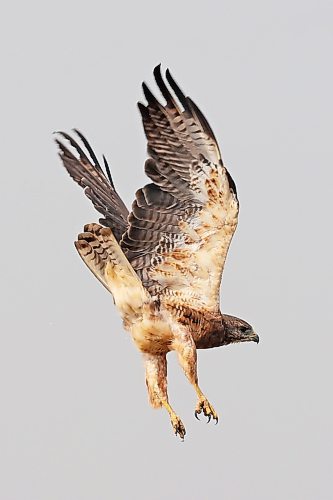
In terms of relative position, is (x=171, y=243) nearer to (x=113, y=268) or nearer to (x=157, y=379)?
(x=113, y=268)

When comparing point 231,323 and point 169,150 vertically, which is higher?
point 169,150

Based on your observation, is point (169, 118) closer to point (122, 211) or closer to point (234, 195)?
point (234, 195)

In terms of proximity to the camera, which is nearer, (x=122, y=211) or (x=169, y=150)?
(x=169, y=150)

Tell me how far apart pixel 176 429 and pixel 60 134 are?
13.9ft

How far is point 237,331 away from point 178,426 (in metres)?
1.40

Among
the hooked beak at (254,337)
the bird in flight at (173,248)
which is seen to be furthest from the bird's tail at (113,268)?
the hooked beak at (254,337)

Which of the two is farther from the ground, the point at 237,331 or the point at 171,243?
the point at 171,243

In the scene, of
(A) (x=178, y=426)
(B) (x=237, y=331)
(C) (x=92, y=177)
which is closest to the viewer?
(A) (x=178, y=426)

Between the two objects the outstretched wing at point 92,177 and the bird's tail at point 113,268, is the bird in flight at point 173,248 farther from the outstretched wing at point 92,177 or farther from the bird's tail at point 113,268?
the outstretched wing at point 92,177

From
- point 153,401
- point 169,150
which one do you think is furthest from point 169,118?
point 153,401

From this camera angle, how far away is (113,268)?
13953 mm

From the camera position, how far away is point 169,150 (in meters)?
13.7

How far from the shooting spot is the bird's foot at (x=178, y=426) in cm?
A: 1366

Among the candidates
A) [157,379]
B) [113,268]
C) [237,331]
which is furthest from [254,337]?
[113,268]
